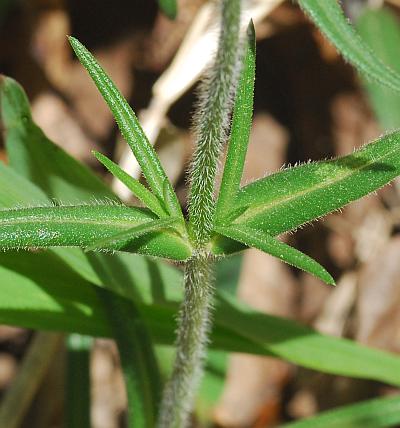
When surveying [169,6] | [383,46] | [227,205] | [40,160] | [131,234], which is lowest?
[131,234]

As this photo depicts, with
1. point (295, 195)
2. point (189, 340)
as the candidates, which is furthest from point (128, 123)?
point (189, 340)

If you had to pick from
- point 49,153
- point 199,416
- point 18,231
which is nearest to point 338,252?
point 199,416

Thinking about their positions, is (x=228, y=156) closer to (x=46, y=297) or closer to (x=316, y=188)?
(x=316, y=188)

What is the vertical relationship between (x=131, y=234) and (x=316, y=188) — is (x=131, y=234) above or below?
below

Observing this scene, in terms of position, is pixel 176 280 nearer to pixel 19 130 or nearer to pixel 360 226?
pixel 19 130

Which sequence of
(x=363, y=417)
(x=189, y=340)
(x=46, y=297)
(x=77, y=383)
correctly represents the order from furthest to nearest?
(x=363, y=417), (x=77, y=383), (x=46, y=297), (x=189, y=340)

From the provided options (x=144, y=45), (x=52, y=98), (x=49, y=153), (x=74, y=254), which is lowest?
(x=74, y=254)

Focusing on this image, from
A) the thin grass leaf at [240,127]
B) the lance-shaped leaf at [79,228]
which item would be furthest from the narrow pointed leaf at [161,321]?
the thin grass leaf at [240,127]

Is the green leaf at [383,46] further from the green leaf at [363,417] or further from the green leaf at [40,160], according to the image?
the green leaf at [40,160]
